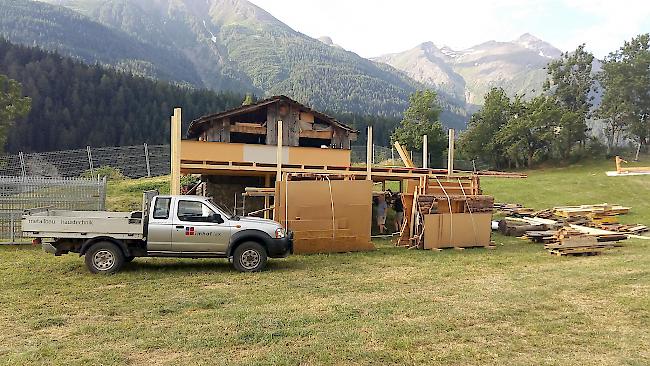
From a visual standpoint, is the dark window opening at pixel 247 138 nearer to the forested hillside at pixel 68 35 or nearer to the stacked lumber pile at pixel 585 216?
the stacked lumber pile at pixel 585 216

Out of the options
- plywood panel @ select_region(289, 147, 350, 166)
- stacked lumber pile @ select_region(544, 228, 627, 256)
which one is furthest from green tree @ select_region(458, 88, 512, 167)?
stacked lumber pile @ select_region(544, 228, 627, 256)

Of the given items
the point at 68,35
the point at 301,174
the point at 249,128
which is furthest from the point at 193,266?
the point at 68,35

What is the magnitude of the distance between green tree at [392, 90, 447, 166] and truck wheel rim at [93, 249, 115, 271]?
41872 mm

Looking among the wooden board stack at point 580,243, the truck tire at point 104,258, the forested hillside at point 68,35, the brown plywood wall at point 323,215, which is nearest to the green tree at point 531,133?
the wooden board stack at point 580,243

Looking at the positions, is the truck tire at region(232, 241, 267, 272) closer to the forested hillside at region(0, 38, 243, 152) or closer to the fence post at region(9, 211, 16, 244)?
the fence post at region(9, 211, 16, 244)

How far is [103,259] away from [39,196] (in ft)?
22.7

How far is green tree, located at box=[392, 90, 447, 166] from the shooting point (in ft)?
164

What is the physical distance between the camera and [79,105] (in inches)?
2842

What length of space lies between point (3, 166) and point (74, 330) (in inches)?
1261

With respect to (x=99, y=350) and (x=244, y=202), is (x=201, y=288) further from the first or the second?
(x=244, y=202)

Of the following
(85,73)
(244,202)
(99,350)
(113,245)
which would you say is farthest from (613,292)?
(85,73)

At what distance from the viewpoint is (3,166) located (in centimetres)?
3231

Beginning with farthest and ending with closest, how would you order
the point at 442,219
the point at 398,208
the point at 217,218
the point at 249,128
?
the point at 249,128
the point at 398,208
the point at 442,219
the point at 217,218

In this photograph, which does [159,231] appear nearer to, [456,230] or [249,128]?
[456,230]
